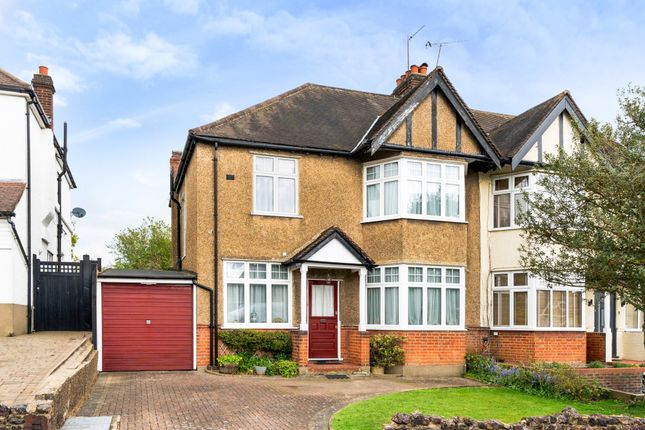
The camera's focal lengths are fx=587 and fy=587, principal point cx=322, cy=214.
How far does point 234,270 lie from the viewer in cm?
1642

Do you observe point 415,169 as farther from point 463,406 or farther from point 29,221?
point 29,221

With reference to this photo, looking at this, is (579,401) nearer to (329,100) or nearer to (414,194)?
(414,194)

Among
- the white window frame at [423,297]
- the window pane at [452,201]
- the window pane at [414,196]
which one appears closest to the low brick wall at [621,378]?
the white window frame at [423,297]

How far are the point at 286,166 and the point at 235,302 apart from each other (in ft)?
13.7

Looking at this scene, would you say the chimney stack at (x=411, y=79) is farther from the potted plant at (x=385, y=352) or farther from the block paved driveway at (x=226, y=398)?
the block paved driveway at (x=226, y=398)

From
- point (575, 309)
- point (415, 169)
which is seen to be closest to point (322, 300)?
point (415, 169)

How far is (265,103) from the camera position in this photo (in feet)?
60.0

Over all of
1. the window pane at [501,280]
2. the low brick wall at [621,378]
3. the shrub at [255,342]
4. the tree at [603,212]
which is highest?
the tree at [603,212]

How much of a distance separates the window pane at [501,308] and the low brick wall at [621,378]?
3410 mm

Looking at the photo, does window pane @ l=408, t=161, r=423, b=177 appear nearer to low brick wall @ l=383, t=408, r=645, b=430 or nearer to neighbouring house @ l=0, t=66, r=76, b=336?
low brick wall @ l=383, t=408, r=645, b=430

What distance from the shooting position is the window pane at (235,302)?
16.3 m

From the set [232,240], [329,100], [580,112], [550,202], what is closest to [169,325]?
[232,240]

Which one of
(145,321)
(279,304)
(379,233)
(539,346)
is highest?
(379,233)

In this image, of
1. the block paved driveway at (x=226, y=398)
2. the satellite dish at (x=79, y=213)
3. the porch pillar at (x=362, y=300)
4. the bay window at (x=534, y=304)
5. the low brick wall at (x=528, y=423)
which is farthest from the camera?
the satellite dish at (x=79, y=213)
